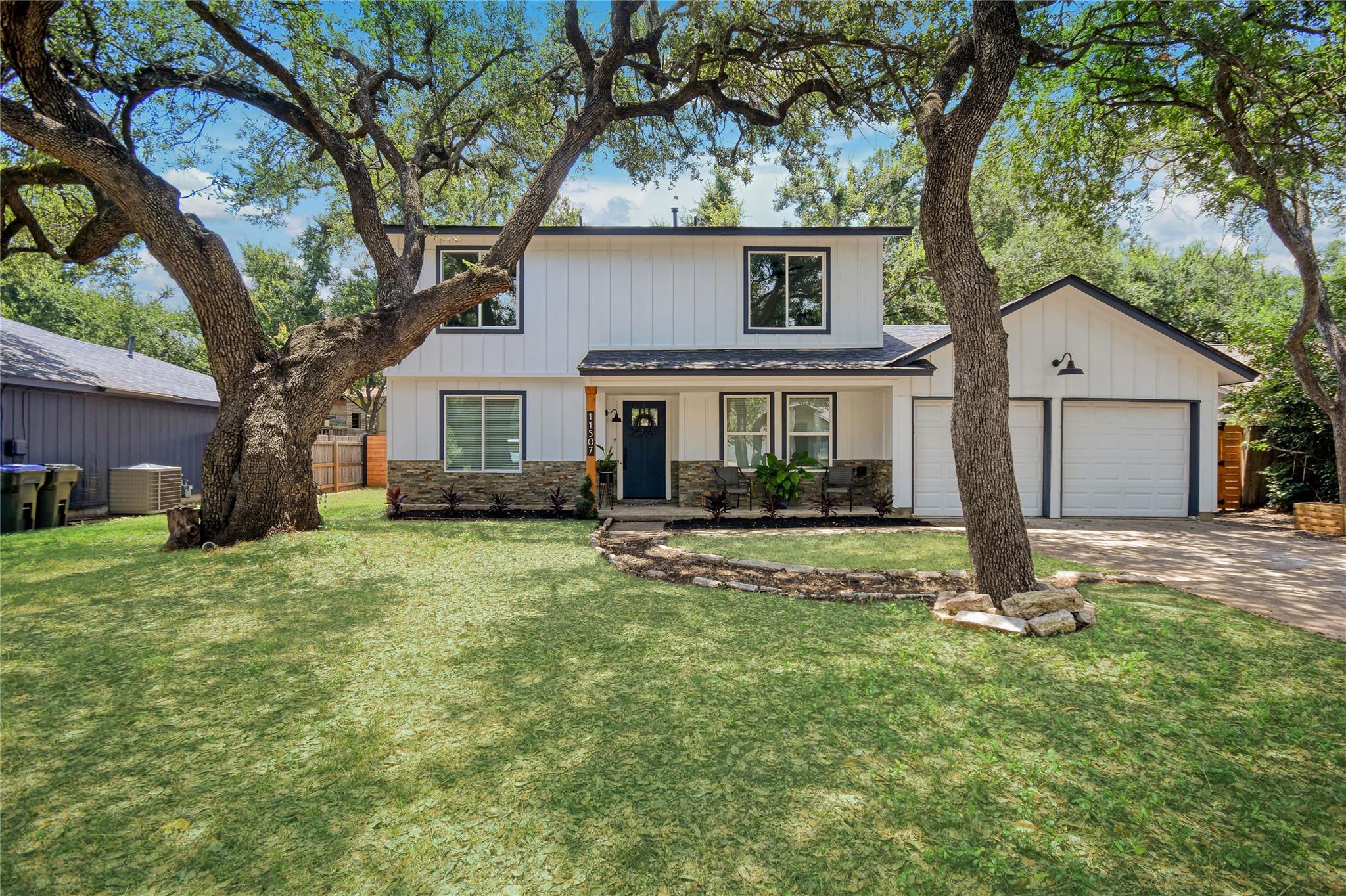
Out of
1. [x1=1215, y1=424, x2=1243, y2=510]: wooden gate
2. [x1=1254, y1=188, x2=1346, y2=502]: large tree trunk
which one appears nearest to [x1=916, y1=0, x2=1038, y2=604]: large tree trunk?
[x1=1254, y1=188, x2=1346, y2=502]: large tree trunk

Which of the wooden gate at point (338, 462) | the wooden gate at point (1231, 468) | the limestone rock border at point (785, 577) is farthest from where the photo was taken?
the wooden gate at point (338, 462)

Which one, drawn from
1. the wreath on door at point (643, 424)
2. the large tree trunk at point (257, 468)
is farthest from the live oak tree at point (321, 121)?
the wreath on door at point (643, 424)

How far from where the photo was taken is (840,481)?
11555 mm

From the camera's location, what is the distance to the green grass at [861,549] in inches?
265

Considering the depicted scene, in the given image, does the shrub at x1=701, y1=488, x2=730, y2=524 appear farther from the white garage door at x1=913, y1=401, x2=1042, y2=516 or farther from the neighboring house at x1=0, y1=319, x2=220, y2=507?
the neighboring house at x1=0, y1=319, x2=220, y2=507

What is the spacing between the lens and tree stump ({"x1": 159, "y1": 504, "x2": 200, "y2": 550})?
270 inches

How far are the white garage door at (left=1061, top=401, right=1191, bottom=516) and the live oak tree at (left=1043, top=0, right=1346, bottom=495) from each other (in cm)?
200

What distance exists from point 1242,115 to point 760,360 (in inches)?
318

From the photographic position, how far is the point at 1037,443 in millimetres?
11141

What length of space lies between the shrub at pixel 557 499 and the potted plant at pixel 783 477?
153 inches

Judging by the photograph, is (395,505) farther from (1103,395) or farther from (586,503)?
(1103,395)

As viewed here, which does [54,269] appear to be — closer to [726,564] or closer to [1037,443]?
[726,564]

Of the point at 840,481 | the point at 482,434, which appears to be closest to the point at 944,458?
the point at 840,481

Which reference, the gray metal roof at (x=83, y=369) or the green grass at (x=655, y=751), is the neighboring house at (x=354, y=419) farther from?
the green grass at (x=655, y=751)
